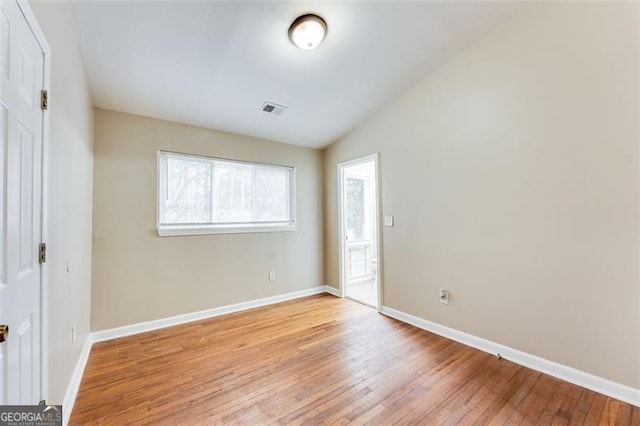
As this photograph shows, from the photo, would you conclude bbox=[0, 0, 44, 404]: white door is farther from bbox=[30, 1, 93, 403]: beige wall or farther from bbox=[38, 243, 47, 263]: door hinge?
bbox=[30, 1, 93, 403]: beige wall

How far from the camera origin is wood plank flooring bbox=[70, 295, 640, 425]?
1.73 metres

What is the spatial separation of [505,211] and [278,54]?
2446 mm

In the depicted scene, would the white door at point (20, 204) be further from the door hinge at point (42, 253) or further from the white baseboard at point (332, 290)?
the white baseboard at point (332, 290)

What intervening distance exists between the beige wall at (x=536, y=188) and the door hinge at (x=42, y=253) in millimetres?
3038

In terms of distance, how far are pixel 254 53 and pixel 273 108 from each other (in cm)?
82

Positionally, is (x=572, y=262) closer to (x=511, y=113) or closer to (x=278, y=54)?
(x=511, y=113)

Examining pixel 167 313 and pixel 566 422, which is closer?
pixel 566 422

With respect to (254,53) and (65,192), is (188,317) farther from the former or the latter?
(254,53)

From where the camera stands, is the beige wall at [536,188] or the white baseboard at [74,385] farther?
the beige wall at [536,188]

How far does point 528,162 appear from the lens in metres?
2.29

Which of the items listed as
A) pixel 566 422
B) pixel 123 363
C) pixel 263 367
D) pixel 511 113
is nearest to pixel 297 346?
pixel 263 367

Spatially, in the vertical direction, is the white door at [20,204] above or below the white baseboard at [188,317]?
above

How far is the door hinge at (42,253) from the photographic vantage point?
132 cm

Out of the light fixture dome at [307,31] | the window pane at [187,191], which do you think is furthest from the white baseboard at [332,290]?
the light fixture dome at [307,31]
